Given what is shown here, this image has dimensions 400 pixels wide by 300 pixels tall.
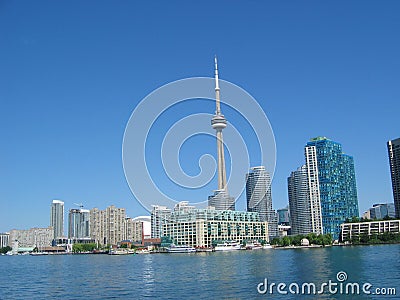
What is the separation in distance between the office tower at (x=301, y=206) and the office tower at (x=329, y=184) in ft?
3.49

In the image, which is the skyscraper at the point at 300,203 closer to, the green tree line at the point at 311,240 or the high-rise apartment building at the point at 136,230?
the green tree line at the point at 311,240

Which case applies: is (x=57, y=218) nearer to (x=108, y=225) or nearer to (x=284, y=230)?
(x=108, y=225)

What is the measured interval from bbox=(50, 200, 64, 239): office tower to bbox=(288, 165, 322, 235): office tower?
6126 cm

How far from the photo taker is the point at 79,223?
4358 inches

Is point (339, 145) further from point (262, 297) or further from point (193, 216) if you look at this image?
point (262, 297)

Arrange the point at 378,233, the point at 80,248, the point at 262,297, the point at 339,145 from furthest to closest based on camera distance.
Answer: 1. the point at 339,145
2. the point at 80,248
3. the point at 378,233
4. the point at 262,297

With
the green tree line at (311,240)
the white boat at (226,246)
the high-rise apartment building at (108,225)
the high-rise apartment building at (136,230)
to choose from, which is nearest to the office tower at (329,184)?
the green tree line at (311,240)

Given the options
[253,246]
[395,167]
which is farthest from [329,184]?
[253,246]

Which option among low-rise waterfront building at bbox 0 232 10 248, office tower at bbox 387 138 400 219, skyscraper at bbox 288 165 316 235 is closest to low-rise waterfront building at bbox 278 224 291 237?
skyscraper at bbox 288 165 316 235

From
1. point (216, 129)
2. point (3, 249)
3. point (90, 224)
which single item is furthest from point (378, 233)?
point (3, 249)

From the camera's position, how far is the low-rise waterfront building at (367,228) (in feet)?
218

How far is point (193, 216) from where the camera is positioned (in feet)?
247

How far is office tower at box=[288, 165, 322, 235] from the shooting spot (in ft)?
297

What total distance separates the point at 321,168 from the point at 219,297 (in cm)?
7968
